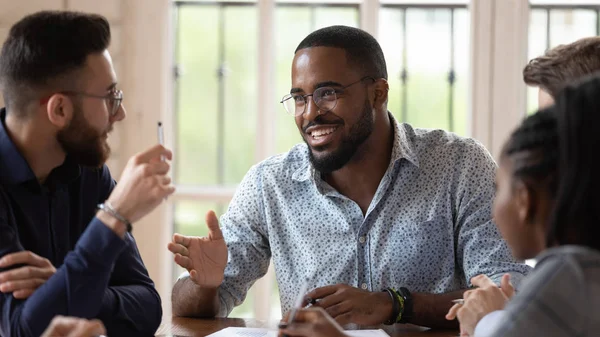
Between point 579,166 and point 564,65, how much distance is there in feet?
3.25

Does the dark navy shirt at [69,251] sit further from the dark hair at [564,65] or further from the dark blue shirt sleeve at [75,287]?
the dark hair at [564,65]

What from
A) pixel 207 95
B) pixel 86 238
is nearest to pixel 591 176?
pixel 86 238

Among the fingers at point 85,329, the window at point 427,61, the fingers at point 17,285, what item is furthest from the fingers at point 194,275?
the window at point 427,61

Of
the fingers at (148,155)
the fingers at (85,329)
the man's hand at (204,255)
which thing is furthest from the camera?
the man's hand at (204,255)

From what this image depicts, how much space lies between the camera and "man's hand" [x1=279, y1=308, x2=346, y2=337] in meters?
1.52

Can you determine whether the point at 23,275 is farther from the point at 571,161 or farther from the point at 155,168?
the point at 571,161

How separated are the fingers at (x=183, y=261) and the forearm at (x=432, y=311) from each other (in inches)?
23.7

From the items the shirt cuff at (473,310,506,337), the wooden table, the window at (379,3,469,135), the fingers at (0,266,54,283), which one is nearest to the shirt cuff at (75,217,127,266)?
the fingers at (0,266,54,283)

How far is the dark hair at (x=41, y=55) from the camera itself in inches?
76.7

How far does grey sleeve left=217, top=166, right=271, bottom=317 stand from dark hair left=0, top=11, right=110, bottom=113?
0.78 m

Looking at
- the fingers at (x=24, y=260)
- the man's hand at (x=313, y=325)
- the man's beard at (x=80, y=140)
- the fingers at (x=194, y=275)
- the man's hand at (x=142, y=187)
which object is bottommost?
the fingers at (x=194, y=275)

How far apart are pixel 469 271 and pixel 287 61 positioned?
5.42 ft

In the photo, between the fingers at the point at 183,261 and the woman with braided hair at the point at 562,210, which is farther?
the fingers at the point at 183,261

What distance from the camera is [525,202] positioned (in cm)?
127
